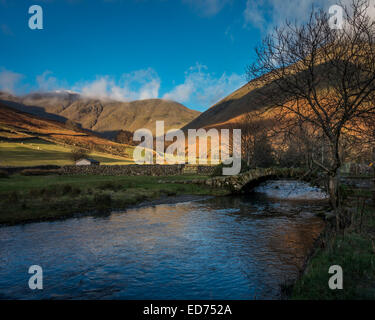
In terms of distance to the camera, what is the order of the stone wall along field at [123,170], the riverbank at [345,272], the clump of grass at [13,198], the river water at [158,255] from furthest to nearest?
1. the stone wall along field at [123,170]
2. the clump of grass at [13,198]
3. the river water at [158,255]
4. the riverbank at [345,272]

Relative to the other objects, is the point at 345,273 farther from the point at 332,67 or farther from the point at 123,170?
the point at 123,170

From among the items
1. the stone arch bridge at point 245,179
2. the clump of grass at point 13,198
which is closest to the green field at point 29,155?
the clump of grass at point 13,198

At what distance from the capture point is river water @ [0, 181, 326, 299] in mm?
9523

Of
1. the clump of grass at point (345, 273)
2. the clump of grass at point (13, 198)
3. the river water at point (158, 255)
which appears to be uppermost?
the clump of grass at point (13, 198)

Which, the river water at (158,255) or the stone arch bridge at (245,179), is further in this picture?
the stone arch bridge at (245,179)

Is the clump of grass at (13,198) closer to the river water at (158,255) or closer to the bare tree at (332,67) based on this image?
the river water at (158,255)

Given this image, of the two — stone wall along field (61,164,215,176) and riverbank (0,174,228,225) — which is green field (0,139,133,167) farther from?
riverbank (0,174,228,225)

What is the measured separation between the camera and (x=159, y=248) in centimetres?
1390

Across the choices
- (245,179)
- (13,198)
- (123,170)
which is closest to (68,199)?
(13,198)

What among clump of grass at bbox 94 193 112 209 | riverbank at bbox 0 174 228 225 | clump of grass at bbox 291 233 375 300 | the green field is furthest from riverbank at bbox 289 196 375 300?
the green field

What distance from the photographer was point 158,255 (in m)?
12.9

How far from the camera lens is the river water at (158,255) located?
31.2 feet

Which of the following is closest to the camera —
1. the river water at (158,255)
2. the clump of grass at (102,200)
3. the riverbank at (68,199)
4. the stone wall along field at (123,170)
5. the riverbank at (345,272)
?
the riverbank at (345,272)
